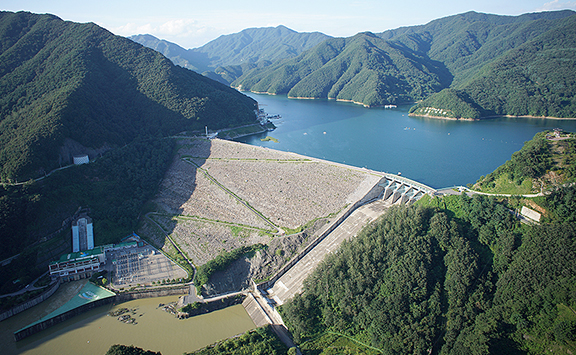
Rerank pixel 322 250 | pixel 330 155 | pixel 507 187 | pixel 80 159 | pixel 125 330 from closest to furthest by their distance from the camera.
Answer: pixel 125 330 < pixel 507 187 < pixel 322 250 < pixel 80 159 < pixel 330 155

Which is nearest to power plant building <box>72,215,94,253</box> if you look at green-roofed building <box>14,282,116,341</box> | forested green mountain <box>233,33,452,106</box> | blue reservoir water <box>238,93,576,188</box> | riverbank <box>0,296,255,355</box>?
green-roofed building <box>14,282,116,341</box>

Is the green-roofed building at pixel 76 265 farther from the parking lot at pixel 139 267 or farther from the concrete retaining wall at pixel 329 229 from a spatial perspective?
the concrete retaining wall at pixel 329 229

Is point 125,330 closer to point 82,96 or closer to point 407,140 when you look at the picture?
point 82,96

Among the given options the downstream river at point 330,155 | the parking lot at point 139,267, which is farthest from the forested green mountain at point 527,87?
the parking lot at point 139,267

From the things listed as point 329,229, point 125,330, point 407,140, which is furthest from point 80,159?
point 407,140

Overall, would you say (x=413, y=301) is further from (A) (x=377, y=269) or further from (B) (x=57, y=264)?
(B) (x=57, y=264)

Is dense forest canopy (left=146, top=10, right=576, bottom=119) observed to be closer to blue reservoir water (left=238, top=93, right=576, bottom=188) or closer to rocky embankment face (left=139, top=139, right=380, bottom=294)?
blue reservoir water (left=238, top=93, right=576, bottom=188)

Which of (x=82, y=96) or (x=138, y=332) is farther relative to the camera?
(x=82, y=96)
